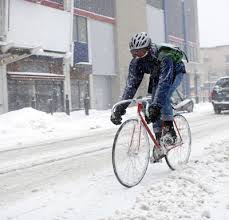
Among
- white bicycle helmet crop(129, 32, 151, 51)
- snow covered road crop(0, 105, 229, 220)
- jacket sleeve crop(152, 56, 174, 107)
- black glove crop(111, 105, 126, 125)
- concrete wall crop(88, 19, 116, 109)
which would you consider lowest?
snow covered road crop(0, 105, 229, 220)

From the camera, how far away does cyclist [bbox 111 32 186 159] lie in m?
6.06

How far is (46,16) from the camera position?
24.3 m

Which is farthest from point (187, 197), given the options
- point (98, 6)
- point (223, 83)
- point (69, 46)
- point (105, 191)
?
point (98, 6)

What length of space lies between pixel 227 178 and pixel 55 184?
2.10 meters

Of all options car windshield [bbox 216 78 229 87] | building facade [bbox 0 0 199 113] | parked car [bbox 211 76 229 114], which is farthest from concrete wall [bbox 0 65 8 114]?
car windshield [bbox 216 78 229 87]

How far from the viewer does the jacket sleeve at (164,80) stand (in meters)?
6.11

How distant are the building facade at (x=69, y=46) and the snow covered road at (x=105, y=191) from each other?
14411mm

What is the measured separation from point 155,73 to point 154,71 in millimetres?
29

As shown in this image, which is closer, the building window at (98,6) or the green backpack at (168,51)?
the green backpack at (168,51)

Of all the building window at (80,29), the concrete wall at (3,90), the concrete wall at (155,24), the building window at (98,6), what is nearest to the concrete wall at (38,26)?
the concrete wall at (3,90)

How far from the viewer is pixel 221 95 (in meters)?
21.8

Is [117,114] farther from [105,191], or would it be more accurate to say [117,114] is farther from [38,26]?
[38,26]

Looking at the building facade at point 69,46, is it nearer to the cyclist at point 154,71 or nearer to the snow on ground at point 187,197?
the cyclist at point 154,71

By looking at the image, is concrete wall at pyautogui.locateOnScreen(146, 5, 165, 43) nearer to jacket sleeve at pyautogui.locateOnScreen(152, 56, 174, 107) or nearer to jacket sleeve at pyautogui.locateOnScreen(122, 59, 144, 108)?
jacket sleeve at pyautogui.locateOnScreen(122, 59, 144, 108)
